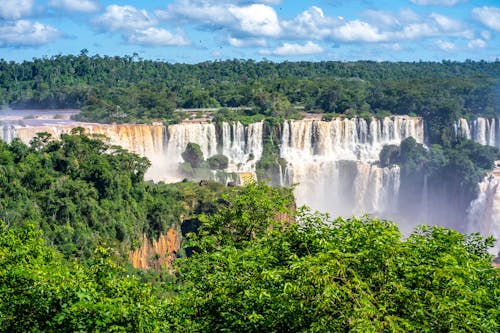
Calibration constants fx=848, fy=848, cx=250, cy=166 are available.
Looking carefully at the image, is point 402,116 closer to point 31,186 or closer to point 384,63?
point 31,186

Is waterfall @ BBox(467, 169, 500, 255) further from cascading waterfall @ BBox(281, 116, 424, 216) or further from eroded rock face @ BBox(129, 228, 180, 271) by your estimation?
eroded rock face @ BBox(129, 228, 180, 271)

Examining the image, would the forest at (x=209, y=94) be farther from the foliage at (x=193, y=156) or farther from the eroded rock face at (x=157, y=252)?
the eroded rock face at (x=157, y=252)

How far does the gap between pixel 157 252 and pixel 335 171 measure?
27.5m

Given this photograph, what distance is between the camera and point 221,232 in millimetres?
18531

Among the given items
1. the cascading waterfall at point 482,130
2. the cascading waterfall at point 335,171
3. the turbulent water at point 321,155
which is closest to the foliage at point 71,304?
the turbulent water at point 321,155

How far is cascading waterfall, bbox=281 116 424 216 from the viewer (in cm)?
6456

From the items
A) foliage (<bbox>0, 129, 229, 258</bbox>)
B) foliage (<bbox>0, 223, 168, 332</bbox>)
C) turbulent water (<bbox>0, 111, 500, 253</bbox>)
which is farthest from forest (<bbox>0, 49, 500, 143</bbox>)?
foliage (<bbox>0, 223, 168, 332</bbox>)

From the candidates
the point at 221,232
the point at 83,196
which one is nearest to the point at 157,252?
the point at 83,196

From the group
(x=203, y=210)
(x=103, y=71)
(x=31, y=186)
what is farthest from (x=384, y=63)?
(x=31, y=186)

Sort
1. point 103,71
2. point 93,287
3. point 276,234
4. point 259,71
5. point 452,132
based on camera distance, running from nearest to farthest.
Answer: point 93,287 → point 276,234 → point 452,132 → point 103,71 → point 259,71

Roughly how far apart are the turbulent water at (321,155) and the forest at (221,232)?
1.34 meters

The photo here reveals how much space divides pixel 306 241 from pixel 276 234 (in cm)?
108

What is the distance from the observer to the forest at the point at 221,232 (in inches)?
464

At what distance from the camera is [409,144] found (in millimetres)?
67750
